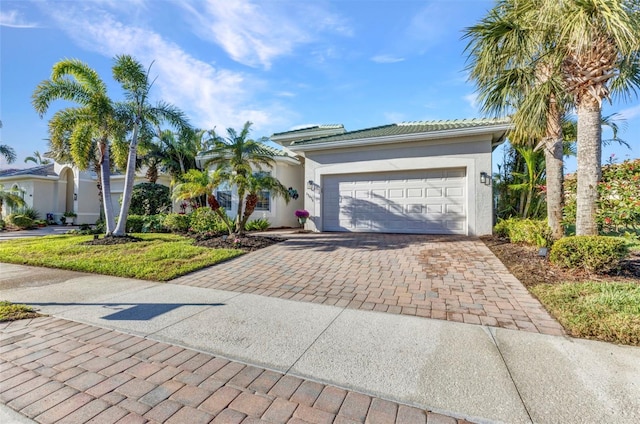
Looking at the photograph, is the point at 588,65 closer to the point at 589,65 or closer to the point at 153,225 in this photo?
the point at 589,65

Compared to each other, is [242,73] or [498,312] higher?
[242,73]

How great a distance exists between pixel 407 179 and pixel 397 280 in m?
6.68

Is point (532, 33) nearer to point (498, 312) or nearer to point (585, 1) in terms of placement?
point (585, 1)

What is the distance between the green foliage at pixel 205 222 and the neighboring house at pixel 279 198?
6.00ft

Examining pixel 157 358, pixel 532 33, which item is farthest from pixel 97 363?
pixel 532 33

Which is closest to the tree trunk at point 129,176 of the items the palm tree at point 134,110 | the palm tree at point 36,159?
the palm tree at point 134,110

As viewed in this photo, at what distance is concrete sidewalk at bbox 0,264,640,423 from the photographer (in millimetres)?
2186

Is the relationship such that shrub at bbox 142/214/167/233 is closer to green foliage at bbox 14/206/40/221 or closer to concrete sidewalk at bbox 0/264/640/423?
concrete sidewalk at bbox 0/264/640/423

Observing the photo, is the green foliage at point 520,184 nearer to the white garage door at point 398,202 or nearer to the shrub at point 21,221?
the white garage door at point 398,202

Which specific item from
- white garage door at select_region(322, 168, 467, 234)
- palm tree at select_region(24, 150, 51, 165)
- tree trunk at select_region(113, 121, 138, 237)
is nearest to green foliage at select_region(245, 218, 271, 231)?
white garage door at select_region(322, 168, 467, 234)

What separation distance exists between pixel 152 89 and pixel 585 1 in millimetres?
11608

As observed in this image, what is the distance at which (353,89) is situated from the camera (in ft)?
40.8

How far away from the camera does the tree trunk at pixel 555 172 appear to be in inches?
287

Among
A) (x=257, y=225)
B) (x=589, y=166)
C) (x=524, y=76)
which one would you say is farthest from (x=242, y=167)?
(x=589, y=166)
